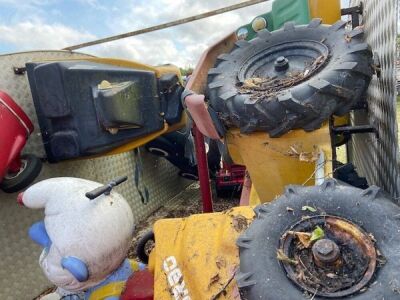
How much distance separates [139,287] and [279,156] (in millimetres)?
585

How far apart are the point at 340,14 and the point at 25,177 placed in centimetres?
151

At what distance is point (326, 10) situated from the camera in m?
1.92

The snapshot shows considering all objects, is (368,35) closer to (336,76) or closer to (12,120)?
(336,76)

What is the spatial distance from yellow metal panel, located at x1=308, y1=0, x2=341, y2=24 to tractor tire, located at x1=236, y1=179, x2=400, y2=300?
1.20 m

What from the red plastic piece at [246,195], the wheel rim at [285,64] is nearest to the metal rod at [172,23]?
the wheel rim at [285,64]

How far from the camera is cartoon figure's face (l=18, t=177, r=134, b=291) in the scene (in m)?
1.16

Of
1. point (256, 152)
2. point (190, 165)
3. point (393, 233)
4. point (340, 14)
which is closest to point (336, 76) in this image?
point (256, 152)

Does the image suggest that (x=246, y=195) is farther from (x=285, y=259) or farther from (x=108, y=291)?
(x=285, y=259)

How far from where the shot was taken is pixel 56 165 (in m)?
1.89

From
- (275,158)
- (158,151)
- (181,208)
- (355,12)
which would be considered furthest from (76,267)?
(355,12)

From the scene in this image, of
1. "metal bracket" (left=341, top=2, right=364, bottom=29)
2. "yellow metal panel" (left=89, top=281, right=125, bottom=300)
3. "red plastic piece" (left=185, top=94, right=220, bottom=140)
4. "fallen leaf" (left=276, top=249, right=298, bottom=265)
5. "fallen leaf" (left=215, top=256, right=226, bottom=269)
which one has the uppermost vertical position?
"metal bracket" (left=341, top=2, right=364, bottom=29)

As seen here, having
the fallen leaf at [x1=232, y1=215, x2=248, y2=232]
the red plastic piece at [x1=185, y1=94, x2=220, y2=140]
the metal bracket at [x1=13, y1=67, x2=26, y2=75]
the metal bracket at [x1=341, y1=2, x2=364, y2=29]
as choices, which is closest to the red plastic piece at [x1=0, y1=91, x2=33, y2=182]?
the metal bracket at [x1=13, y1=67, x2=26, y2=75]

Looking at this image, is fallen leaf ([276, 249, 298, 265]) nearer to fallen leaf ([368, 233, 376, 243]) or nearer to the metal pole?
fallen leaf ([368, 233, 376, 243])

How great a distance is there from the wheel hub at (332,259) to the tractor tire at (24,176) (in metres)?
1.12
